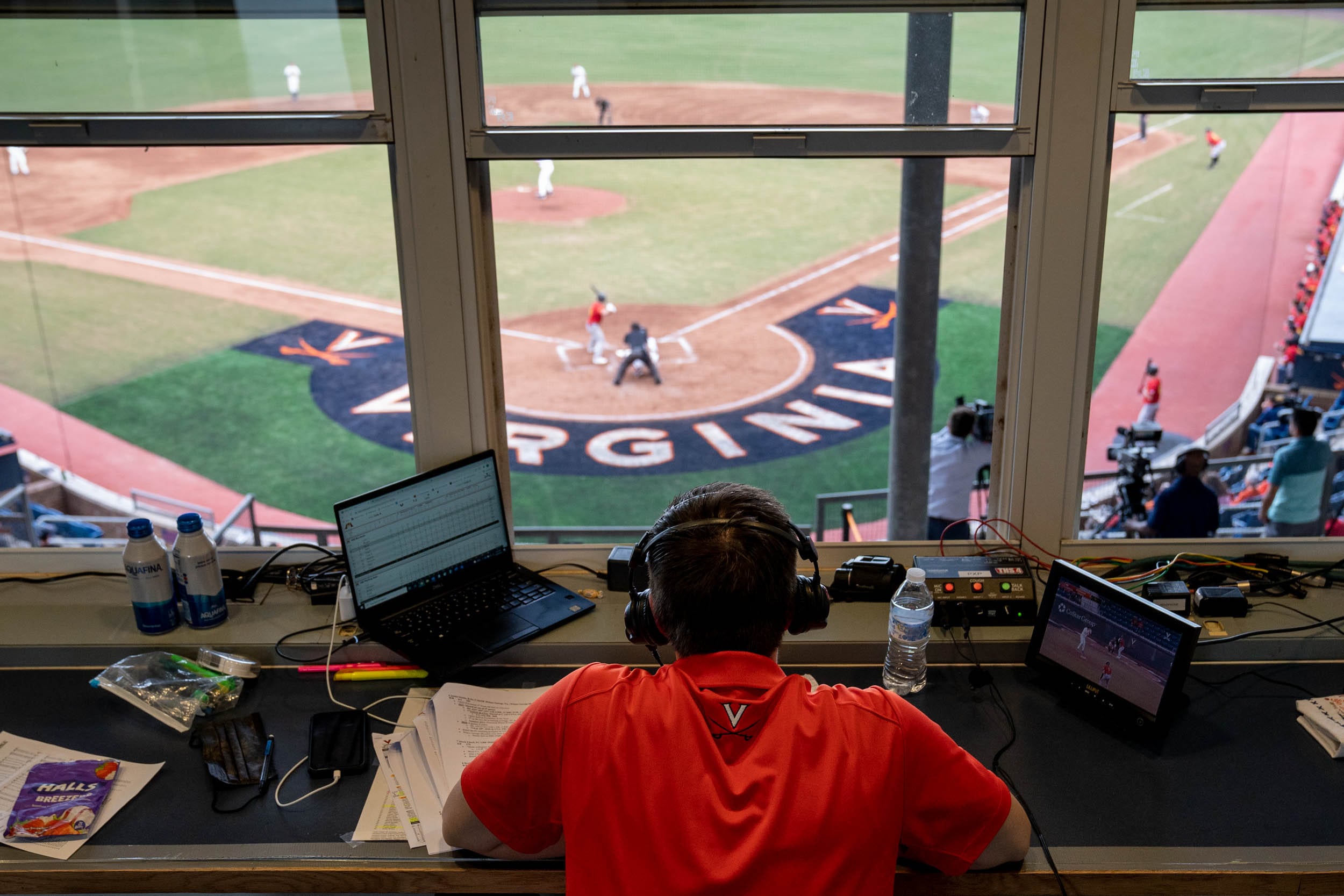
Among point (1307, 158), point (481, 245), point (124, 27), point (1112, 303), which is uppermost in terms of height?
point (124, 27)

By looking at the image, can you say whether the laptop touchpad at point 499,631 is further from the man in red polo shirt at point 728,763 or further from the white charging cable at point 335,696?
the man in red polo shirt at point 728,763

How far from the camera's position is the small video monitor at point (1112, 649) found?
177cm

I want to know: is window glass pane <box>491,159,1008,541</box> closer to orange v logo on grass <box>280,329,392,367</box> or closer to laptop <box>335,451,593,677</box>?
orange v logo on grass <box>280,329,392,367</box>

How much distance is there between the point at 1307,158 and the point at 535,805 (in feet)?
78.7

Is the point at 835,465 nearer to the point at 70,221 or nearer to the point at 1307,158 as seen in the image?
the point at 1307,158

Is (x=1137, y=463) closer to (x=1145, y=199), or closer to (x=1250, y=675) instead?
(x=1250, y=675)

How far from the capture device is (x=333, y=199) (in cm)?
2408

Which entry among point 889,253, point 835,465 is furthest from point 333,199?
point 835,465

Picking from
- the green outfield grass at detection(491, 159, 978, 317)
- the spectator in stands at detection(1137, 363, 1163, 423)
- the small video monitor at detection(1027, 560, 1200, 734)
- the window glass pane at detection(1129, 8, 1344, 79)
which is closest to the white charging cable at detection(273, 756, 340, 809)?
the small video monitor at detection(1027, 560, 1200, 734)

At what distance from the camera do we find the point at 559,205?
2241 cm

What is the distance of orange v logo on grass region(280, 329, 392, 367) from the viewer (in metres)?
16.5

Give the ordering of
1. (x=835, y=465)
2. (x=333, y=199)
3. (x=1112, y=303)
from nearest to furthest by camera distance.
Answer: (x=835, y=465), (x=1112, y=303), (x=333, y=199)

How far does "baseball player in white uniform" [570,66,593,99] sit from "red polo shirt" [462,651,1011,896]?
1813 centimetres

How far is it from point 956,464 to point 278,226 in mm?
20675
